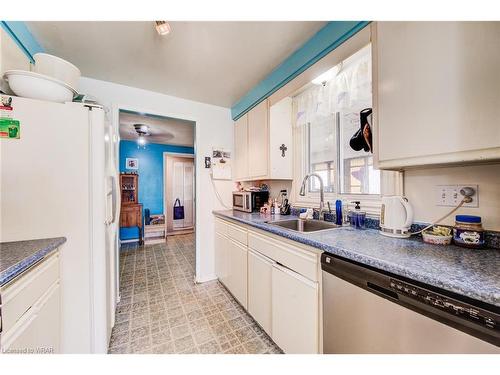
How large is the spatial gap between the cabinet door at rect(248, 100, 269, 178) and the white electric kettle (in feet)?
3.86

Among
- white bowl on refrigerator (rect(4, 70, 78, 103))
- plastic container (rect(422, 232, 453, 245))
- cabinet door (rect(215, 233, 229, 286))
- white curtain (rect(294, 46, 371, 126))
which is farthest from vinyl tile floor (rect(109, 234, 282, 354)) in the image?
white curtain (rect(294, 46, 371, 126))

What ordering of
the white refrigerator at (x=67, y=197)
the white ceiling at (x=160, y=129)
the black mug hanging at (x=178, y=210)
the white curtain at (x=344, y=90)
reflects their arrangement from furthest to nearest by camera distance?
the black mug hanging at (x=178, y=210) → the white ceiling at (x=160, y=129) → the white curtain at (x=344, y=90) → the white refrigerator at (x=67, y=197)

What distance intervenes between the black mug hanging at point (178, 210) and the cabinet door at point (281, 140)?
3631 mm

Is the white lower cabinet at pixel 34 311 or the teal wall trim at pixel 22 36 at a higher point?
the teal wall trim at pixel 22 36

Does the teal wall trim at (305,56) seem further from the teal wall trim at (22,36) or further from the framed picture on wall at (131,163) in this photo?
the framed picture on wall at (131,163)

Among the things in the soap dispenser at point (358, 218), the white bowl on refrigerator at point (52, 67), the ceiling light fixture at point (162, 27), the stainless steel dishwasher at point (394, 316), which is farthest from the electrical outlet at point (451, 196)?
the white bowl on refrigerator at point (52, 67)

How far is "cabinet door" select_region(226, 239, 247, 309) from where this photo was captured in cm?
174

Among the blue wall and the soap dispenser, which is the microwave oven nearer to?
the soap dispenser

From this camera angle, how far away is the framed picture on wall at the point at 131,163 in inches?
168

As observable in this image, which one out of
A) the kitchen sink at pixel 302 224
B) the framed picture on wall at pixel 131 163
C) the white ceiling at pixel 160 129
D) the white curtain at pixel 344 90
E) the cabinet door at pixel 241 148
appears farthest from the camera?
the framed picture on wall at pixel 131 163

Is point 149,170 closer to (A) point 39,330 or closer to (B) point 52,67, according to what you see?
(B) point 52,67
